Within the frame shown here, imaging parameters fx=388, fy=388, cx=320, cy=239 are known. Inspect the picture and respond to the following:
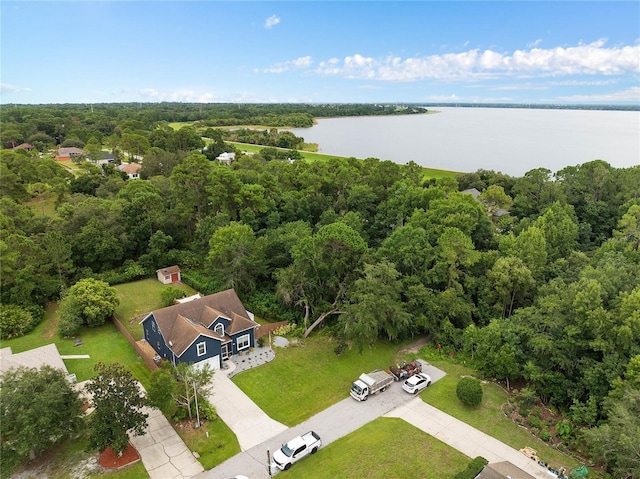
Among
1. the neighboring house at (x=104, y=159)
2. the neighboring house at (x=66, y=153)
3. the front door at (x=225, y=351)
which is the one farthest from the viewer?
the neighboring house at (x=66, y=153)

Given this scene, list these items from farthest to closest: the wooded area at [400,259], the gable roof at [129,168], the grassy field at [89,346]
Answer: the gable roof at [129,168]
the grassy field at [89,346]
the wooded area at [400,259]

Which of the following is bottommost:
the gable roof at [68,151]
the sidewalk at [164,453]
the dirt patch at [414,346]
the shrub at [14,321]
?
the dirt patch at [414,346]

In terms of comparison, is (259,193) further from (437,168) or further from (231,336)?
(437,168)

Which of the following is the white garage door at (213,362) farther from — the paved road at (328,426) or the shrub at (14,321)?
the shrub at (14,321)

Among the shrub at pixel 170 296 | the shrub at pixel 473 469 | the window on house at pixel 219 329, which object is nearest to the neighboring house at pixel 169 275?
the shrub at pixel 170 296

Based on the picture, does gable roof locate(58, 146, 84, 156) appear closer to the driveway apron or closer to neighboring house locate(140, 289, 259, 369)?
neighboring house locate(140, 289, 259, 369)

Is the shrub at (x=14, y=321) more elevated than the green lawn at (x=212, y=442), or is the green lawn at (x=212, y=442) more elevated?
the shrub at (x=14, y=321)

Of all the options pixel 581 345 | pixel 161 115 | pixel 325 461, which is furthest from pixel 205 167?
pixel 161 115
